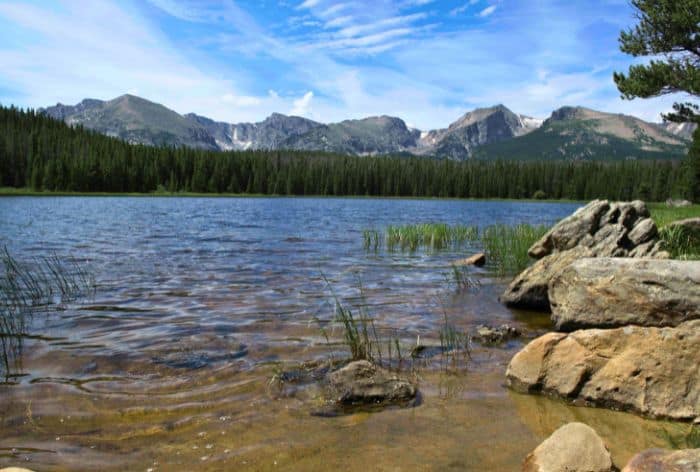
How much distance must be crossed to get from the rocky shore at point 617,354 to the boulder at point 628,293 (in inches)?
0.6

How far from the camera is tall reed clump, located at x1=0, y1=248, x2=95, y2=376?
9086 mm

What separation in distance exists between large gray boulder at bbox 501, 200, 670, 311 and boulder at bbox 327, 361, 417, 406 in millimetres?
7325

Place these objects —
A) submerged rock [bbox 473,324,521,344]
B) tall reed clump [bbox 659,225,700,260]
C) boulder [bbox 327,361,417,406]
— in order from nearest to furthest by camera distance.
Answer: boulder [bbox 327,361,417,406]
submerged rock [bbox 473,324,521,344]
tall reed clump [bbox 659,225,700,260]

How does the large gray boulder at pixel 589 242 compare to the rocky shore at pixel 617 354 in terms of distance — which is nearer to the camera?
the rocky shore at pixel 617 354

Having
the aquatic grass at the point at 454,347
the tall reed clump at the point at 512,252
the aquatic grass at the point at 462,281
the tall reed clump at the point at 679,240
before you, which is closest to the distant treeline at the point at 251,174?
the tall reed clump at the point at 512,252

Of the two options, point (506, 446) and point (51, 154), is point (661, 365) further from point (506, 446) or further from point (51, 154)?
point (51, 154)

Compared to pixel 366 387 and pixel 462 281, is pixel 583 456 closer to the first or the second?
pixel 366 387

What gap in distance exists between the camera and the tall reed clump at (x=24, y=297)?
9086 mm

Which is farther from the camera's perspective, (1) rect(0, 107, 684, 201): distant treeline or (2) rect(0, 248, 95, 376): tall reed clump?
(1) rect(0, 107, 684, 201): distant treeline

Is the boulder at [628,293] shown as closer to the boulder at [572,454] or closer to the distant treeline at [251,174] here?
the boulder at [572,454]

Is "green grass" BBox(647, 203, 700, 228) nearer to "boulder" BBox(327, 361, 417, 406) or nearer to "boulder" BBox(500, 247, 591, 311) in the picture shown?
"boulder" BBox(500, 247, 591, 311)

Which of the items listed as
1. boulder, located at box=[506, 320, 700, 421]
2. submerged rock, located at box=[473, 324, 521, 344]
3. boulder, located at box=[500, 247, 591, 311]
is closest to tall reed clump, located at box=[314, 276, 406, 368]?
submerged rock, located at box=[473, 324, 521, 344]

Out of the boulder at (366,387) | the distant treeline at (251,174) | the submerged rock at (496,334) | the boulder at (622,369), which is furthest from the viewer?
the distant treeline at (251,174)

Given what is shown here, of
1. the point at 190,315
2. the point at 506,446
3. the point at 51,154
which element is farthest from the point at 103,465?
the point at 51,154
